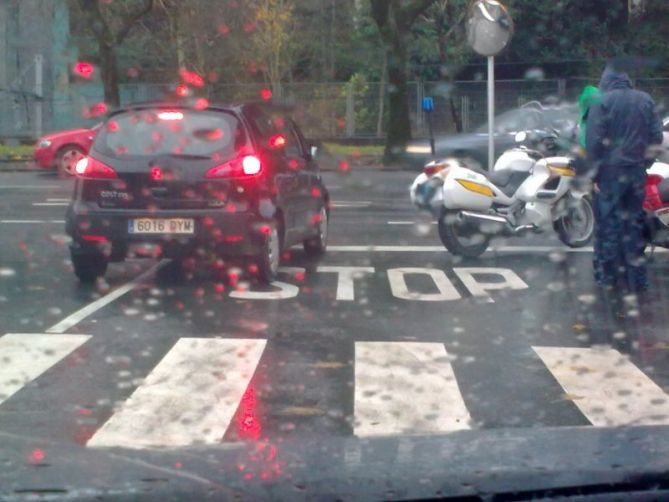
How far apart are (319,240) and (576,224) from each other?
277cm

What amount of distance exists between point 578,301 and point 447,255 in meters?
2.89

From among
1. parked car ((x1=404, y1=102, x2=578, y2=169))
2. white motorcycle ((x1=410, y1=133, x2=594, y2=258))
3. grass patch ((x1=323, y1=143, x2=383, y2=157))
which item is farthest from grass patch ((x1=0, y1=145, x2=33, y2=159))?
white motorcycle ((x1=410, y1=133, x2=594, y2=258))

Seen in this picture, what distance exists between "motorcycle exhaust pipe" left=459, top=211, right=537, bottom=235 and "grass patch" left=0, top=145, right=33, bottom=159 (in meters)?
21.1

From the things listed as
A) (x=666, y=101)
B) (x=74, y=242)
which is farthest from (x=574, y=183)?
(x=666, y=101)

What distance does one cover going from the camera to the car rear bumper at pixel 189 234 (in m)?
10.6

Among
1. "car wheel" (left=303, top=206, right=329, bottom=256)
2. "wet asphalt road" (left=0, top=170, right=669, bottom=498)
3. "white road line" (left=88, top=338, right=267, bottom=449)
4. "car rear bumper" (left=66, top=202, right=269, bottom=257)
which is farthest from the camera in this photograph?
"car wheel" (left=303, top=206, right=329, bottom=256)

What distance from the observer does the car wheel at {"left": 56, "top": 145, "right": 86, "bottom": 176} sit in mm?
25953

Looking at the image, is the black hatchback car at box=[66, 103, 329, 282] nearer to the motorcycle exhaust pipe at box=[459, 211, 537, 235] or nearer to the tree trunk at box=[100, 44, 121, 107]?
the motorcycle exhaust pipe at box=[459, 211, 537, 235]

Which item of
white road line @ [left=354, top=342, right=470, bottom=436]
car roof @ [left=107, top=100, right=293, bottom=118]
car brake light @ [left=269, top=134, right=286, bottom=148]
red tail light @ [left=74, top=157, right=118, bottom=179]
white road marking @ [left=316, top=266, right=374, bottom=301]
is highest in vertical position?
car roof @ [left=107, top=100, right=293, bottom=118]

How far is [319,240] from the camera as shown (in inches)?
511

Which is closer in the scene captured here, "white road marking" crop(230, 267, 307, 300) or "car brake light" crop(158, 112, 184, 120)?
"white road marking" crop(230, 267, 307, 300)

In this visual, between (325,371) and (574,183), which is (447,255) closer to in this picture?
(574,183)

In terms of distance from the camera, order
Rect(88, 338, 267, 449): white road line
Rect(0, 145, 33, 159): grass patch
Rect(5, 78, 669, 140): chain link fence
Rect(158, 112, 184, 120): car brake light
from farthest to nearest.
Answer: Rect(5, 78, 669, 140): chain link fence, Rect(0, 145, 33, 159): grass patch, Rect(158, 112, 184, 120): car brake light, Rect(88, 338, 267, 449): white road line

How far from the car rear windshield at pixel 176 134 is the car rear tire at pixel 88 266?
0.93 m
